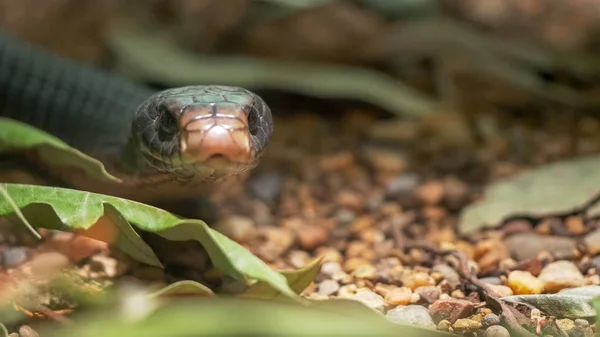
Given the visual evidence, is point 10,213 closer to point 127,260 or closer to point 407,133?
point 127,260

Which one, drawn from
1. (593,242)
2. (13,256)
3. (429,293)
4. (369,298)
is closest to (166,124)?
(13,256)

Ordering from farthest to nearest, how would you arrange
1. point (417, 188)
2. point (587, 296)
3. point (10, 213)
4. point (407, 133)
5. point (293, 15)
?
point (293, 15), point (407, 133), point (417, 188), point (10, 213), point (587, 296)

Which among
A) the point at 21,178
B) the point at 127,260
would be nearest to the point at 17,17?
the point at 21,178

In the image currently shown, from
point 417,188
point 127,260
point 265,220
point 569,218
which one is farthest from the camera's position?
point 417,188

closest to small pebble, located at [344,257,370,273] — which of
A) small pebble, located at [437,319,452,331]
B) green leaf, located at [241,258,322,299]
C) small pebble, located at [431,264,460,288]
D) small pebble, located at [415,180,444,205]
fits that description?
small pebble, located at [431,264,460,288]

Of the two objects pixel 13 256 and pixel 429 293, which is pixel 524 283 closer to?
pixel 429 293

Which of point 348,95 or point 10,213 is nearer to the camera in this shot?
point 10,213
